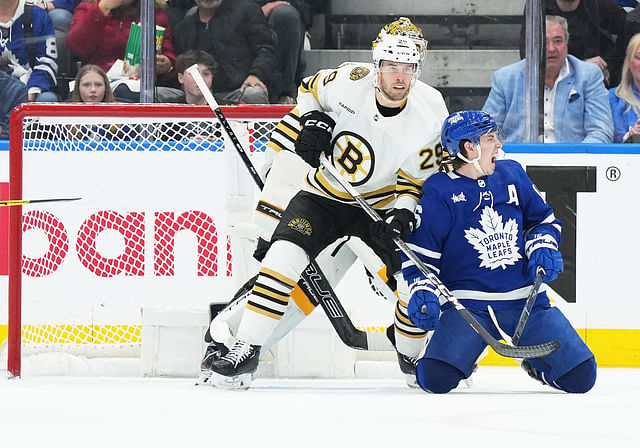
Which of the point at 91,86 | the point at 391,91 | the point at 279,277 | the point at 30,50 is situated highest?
the point at 30,50

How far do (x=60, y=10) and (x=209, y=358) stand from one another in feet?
5.08

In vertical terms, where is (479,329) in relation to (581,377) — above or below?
above

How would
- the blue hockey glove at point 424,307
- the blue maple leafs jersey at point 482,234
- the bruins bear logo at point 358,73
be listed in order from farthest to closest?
1. the bruins bear logo at point 358,73
2. the blue maple leafs jersey at point 482,234
3. the blue hockey glove at point 424,307

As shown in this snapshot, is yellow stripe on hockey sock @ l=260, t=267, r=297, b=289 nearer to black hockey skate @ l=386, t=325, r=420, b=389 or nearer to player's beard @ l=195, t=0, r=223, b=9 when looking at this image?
black hockey skate @ l=386, t=325, r=420, b=389

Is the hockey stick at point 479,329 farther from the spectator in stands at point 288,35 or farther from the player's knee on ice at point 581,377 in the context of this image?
the spectator in stands at point 288,35

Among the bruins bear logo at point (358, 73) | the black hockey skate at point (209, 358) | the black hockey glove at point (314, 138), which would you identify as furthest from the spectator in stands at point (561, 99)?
the black hockey skate at point (209, 358)

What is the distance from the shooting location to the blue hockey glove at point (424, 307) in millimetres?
2459

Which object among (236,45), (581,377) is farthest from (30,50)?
(581,377)

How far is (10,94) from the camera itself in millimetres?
3684

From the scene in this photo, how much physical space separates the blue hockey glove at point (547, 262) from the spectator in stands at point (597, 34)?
4.14 ft

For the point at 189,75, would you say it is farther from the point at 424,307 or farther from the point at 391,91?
the point at 424,307

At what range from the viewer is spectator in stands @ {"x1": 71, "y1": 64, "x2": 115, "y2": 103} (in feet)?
11.8

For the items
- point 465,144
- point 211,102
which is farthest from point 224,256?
point 465,144

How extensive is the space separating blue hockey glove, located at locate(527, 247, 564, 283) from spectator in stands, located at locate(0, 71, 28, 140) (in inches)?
77.9
